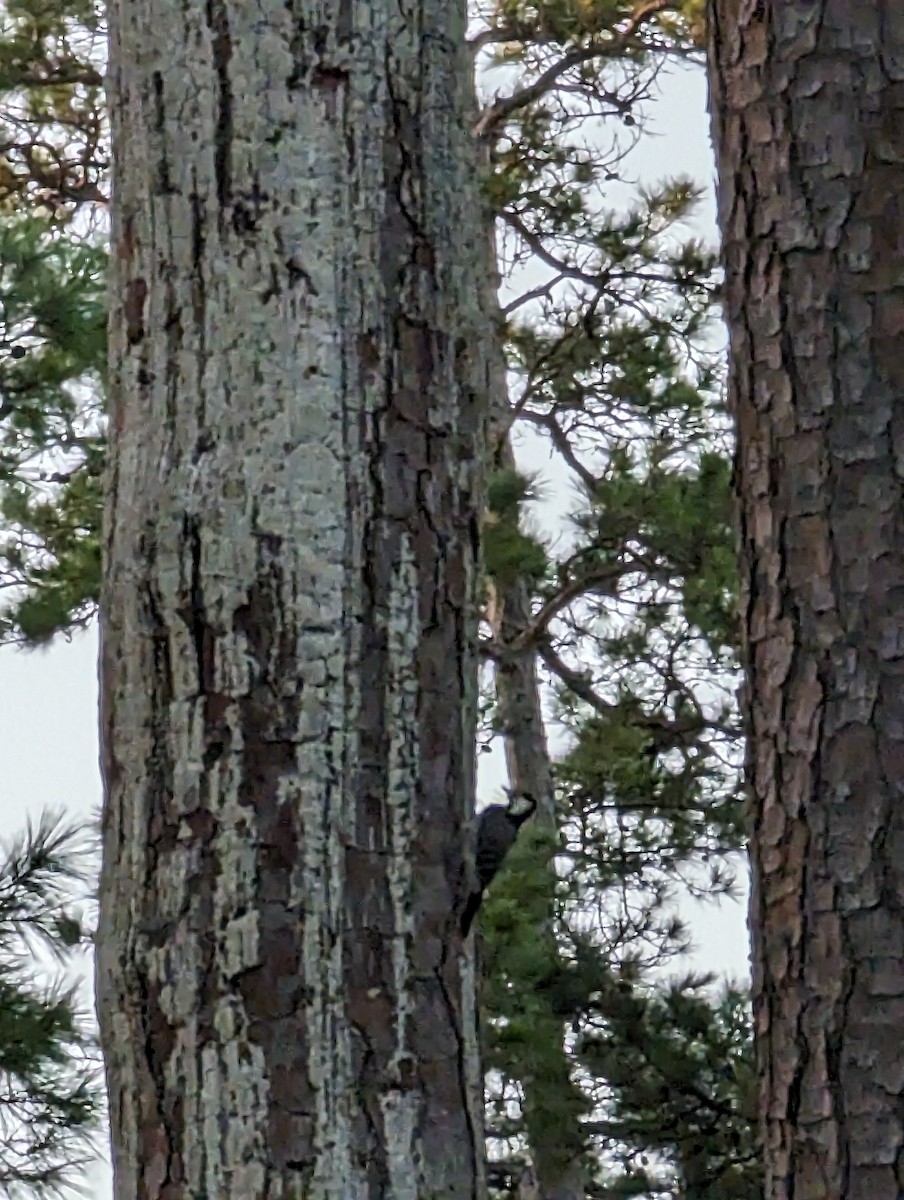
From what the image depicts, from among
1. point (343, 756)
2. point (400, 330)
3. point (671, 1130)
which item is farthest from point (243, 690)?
point (671, 1130)

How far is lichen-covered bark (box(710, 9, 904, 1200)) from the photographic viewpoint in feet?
5.39

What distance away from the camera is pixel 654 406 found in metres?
3.93

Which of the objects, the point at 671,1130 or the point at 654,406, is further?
the point at 654,406

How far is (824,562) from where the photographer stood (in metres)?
1.72

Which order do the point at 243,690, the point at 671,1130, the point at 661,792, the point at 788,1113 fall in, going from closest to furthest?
the point at 243,690 → the point at 788,1113 → the point at 671,1130 → the point at 661,792

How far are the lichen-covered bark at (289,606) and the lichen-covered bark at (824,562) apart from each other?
0.70 m

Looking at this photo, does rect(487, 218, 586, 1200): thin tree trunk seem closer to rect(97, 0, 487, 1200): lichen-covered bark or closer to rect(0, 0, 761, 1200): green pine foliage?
rect(0, 0, 761, 1200): green pine foliage

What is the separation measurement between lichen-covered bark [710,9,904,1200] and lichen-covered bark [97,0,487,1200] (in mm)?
700

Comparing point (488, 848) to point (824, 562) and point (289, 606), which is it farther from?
point (824, 562)

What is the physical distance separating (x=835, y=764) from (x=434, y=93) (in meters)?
0.84

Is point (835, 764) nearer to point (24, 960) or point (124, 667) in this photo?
point (124, 667)

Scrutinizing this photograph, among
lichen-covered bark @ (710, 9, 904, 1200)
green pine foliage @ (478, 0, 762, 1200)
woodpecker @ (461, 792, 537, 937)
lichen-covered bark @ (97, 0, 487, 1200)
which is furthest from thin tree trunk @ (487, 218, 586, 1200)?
lichen-covered bark @ (97, 0, 487, 1200)

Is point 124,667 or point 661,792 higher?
point 661,792

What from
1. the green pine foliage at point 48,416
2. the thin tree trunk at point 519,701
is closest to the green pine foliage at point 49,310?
the green pine foliage at point 48,416
